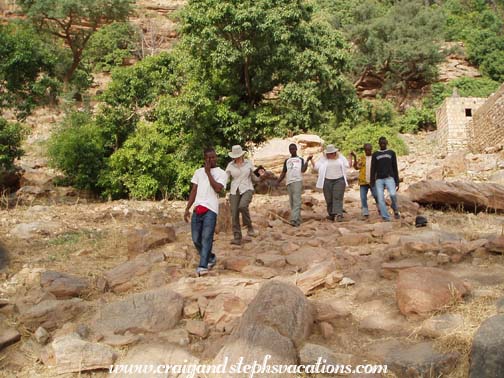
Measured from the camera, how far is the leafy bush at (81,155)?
14227 mm

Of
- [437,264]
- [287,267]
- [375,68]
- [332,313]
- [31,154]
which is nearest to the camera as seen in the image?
[332,313]

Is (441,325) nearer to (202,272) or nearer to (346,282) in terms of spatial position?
(346,282)

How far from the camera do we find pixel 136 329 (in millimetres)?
4102

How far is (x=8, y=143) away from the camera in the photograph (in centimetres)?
1352

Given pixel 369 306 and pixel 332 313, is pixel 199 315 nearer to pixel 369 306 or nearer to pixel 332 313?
pixel 332 313

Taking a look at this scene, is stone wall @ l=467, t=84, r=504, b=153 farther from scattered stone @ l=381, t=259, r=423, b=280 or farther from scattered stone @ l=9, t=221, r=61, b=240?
scattered stone @ l=9, t=221, r=61, b=240

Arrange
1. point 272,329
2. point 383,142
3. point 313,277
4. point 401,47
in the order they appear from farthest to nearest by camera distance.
Result: point 401,47 → point 383,142 → point 313,277 → point 272,329

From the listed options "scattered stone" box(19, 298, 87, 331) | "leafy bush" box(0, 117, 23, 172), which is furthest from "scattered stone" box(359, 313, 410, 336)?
"leafy bush" box(0, 117, 23, 172)

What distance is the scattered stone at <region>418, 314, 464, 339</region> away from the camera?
3.48 meters

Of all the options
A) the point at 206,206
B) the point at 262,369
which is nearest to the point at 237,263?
the point at 206,206

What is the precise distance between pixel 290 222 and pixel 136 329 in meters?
4.18

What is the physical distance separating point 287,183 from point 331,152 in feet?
2.94

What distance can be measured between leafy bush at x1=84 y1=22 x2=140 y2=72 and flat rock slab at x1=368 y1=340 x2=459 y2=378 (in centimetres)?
3231

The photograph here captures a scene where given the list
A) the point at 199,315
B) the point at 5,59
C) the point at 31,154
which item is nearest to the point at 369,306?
the point at 199,315
